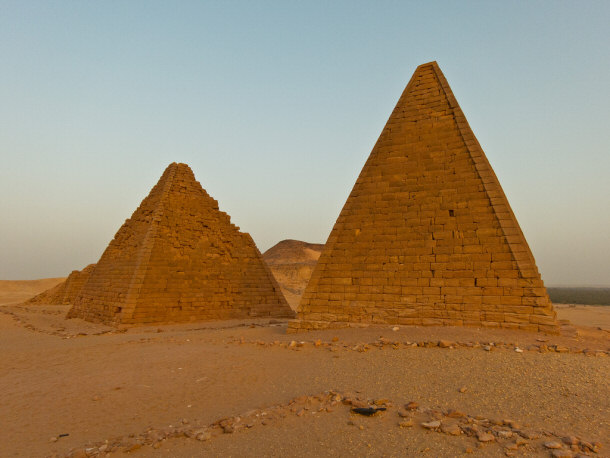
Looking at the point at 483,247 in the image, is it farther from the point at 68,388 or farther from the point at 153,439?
the point at 68,388

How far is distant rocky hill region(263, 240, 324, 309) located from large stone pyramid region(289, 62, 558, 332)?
63.9 ft

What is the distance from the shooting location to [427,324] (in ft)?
24.2

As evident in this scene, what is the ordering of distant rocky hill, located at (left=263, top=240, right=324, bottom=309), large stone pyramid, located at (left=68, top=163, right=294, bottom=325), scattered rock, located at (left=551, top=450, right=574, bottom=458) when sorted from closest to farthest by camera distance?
scattered rock, located at (left=551, top=450, right=574, bottom=458) < large stone pyramid, located at (left=68, top=163, right=294, bottom=325) < distant rocky hill, located at (left=263, top=240, right=324, bottom=309)

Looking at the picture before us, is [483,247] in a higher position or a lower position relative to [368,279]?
higher

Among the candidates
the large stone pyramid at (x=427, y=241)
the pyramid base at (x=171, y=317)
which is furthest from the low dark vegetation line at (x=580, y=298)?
the large stone pyramid at (x=427, y=241)

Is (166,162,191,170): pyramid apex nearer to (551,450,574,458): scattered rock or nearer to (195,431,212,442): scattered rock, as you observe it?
(195,431,212,442): scattered rock

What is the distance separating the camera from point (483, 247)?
24.2 feet

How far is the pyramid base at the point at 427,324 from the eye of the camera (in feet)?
21.9

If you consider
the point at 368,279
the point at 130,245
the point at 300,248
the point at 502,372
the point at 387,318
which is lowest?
the point at 502,372

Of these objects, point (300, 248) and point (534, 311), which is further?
point (300, 248)

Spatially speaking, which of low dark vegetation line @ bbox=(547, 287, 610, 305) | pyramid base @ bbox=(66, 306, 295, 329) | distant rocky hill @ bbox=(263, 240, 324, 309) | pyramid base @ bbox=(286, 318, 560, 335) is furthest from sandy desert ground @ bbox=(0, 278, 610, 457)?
low dark vegetation line @ bbox=(547, 287, 610, 305)

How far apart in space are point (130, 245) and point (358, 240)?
9.18 meters

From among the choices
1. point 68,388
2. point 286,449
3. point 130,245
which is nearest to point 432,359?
point 286,449

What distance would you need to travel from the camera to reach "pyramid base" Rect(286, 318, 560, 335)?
668 centimetres
